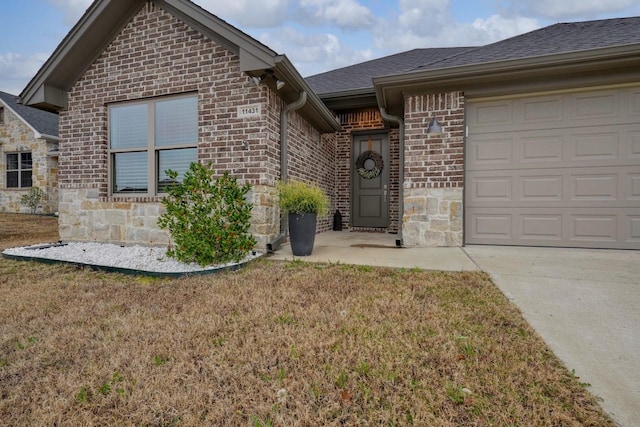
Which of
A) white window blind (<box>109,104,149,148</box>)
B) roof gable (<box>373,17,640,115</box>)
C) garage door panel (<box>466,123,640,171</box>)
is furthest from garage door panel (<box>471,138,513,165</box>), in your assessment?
white window blind (<box>109,104,149,148</box>)

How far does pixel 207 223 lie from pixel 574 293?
371 cm

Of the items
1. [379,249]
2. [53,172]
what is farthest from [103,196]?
[53,172]

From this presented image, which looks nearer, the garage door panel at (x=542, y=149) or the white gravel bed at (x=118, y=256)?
the white gravel bed at (x=118, y=256)

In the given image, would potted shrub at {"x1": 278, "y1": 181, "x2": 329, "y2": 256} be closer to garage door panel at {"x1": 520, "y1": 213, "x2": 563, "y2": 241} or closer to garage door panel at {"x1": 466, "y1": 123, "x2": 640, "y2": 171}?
garage door panel at {"x1": 466, "y1": 123, "x2": 640, "y2": 171}

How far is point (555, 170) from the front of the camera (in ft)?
15.1

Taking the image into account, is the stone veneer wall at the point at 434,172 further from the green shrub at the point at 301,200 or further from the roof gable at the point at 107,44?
the roof gable at the point at 107,44

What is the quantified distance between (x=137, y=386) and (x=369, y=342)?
1197 mm

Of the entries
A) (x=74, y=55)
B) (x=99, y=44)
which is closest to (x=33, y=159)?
(x=74, y=55)

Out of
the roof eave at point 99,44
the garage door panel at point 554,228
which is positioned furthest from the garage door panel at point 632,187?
the roof eave at point 99,44

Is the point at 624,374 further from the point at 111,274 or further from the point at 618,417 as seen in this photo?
the point at 111,274

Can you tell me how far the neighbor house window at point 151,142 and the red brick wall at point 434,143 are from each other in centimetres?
337

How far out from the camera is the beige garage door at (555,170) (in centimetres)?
439

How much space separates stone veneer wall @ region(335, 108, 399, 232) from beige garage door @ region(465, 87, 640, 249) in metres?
2.43

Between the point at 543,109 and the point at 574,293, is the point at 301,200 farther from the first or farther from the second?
the point at 543,109
